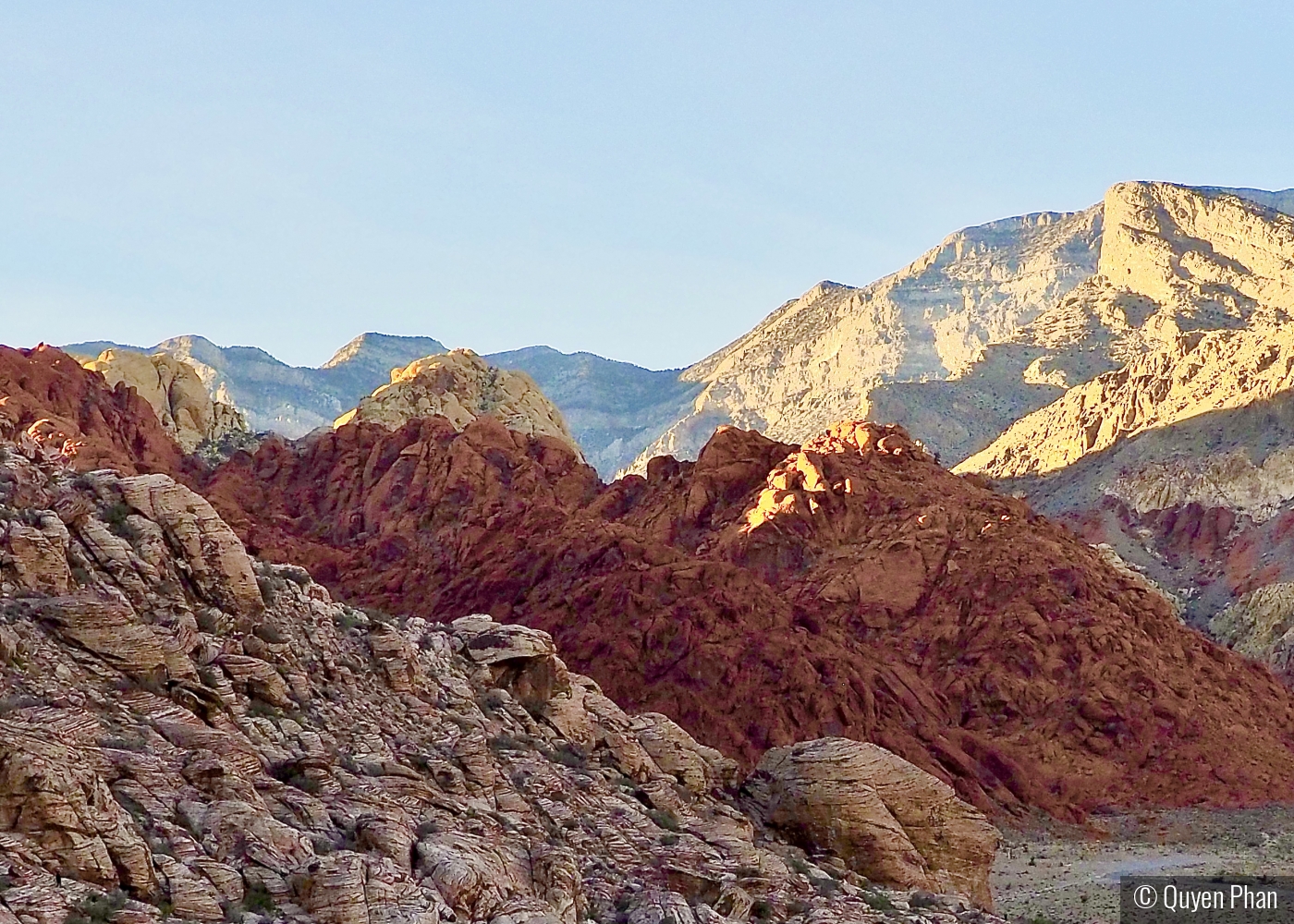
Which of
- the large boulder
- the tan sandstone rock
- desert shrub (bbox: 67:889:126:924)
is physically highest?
the tan sandstone rock

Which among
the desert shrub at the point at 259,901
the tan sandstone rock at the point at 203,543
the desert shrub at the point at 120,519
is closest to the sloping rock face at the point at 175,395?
the tan sandstone rock at the point at 203,543

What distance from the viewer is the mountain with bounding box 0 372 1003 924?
16172 mm

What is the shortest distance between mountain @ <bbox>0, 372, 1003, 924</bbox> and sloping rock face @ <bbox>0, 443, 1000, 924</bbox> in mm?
36

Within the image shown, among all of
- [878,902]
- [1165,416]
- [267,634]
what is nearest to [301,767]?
[267,634]

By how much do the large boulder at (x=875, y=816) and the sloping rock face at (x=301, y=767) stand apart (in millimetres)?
212

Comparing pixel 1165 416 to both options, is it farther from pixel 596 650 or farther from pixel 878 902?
pixel 878 902

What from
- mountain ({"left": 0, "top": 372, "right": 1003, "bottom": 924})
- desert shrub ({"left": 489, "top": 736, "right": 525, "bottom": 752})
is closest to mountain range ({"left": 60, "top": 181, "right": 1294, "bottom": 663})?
mountain ({"left": 0, "top": 372, "right": 1003, "bottom": 924})

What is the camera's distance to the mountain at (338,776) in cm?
1617

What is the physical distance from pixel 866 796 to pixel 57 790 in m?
15.0

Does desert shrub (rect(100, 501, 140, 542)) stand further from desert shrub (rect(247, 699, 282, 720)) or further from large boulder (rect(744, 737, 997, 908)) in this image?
large boulder (rect(744, 737, 997, 908))

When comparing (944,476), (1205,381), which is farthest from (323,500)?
(1205,381)

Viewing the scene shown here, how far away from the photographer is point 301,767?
64.6 feet

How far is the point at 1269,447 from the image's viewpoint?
375 feet

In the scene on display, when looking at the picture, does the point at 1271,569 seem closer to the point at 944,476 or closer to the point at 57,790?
the point at 944,476
